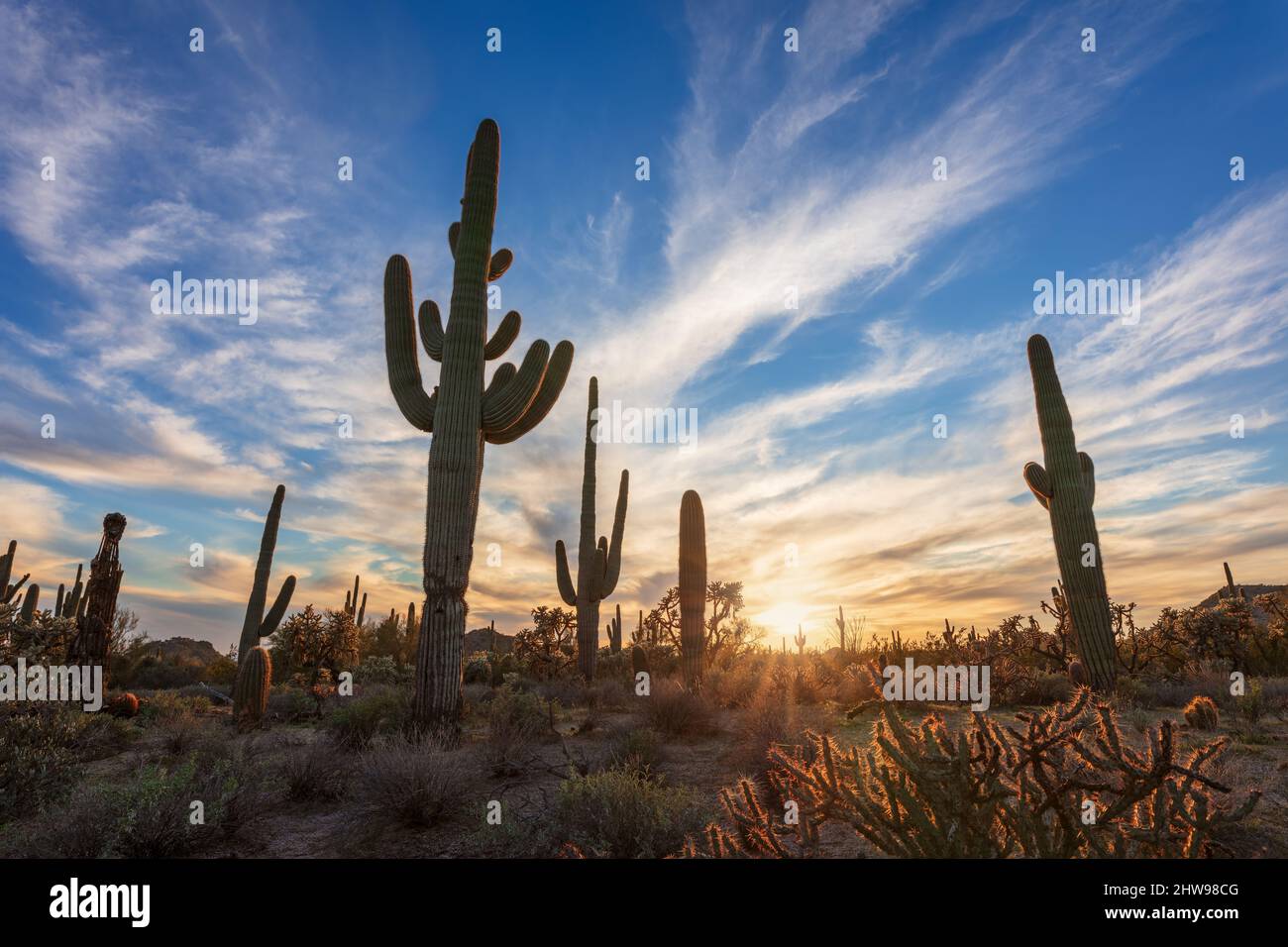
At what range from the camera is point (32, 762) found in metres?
7.46

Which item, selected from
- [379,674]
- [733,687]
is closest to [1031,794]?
[733,687]

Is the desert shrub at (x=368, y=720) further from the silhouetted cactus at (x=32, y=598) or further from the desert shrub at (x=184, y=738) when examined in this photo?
the silhouetted cactus at (x=32, y=598)

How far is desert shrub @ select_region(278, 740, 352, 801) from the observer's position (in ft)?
25.5

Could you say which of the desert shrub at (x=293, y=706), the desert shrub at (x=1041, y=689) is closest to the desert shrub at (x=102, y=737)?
the desert shrub at (x=293, y=706)

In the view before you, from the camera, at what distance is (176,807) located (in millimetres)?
6000

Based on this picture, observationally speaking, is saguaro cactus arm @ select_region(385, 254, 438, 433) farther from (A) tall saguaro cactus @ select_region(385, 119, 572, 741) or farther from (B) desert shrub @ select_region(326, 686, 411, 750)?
(B) desert shrub @ select_region(326, 686, 411, 750)

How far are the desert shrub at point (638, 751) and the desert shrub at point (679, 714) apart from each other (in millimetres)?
1328

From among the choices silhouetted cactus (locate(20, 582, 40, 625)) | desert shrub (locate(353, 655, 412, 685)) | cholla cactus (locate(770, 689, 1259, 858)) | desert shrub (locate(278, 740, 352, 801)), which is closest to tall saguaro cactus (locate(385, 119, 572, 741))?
desert shrub (locate(278, 740, 352, 801))

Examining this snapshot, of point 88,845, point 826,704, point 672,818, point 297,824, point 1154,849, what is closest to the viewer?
point 1154,849
